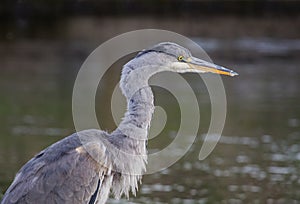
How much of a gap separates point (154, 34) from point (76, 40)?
9.25ft

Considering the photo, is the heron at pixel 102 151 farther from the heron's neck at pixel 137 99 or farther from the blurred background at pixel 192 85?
the blurred background at pixel 192 85

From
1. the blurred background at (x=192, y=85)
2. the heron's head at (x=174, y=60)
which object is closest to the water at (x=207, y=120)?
the blurred background at (x=192, y=85)

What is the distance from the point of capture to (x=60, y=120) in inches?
597

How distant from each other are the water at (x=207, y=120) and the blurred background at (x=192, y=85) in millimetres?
21

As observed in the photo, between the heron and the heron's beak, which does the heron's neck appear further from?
the heron's beak

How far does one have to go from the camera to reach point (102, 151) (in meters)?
6.48

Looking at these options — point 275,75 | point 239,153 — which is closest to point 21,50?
point 275,75

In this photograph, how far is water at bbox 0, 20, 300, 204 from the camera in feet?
34.4

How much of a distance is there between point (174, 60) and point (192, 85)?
13763mm

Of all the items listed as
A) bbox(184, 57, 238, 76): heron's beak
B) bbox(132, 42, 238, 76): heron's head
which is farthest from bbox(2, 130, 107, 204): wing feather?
bbox(184, 57, 238, 76): heron's beak

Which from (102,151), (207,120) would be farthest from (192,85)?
(102,151)

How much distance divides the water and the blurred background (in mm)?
21

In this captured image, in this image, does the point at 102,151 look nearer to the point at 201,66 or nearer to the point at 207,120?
the point at 201,66

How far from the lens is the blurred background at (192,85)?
10914 mm
